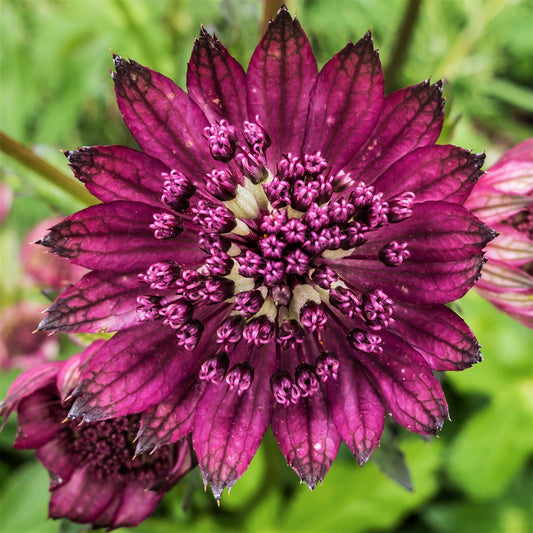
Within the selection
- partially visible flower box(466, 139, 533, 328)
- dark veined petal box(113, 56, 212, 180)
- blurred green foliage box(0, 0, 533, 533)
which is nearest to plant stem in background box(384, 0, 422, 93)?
blurred green foliage box(0, 0, 533, 533)

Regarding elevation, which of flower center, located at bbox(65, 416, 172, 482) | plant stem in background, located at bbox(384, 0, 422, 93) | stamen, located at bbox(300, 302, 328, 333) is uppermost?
plant stem in background, located at bbox(384, 0, 422, 93)

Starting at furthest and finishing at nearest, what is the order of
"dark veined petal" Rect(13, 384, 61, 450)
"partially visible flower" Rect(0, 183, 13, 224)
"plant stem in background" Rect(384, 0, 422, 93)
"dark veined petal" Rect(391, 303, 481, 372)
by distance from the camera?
"partially visible flower" Rect(0, 183, 13, 224), "plant stem in background" Rect(384, 0, 422, 93), "dark veined petal" Rect(13, 384, 61, 450), "dark veined petal" Rect(391, 303, 481, 372)

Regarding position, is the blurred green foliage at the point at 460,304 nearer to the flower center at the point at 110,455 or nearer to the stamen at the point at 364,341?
the flower center at the point at 110,455

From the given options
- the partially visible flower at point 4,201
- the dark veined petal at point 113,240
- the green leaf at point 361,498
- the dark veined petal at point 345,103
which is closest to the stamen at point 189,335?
the dark veined petal at point 113,240

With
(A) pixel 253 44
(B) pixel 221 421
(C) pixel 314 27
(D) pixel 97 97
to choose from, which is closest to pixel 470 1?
(C) pixel 314 27

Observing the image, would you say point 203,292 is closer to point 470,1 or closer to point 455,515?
point 455,515

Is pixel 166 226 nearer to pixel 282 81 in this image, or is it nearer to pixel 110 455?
pixel 282 81

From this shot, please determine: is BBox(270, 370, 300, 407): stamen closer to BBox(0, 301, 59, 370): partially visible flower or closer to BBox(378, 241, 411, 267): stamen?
BBox(378, 241, 411, 267): stamen
